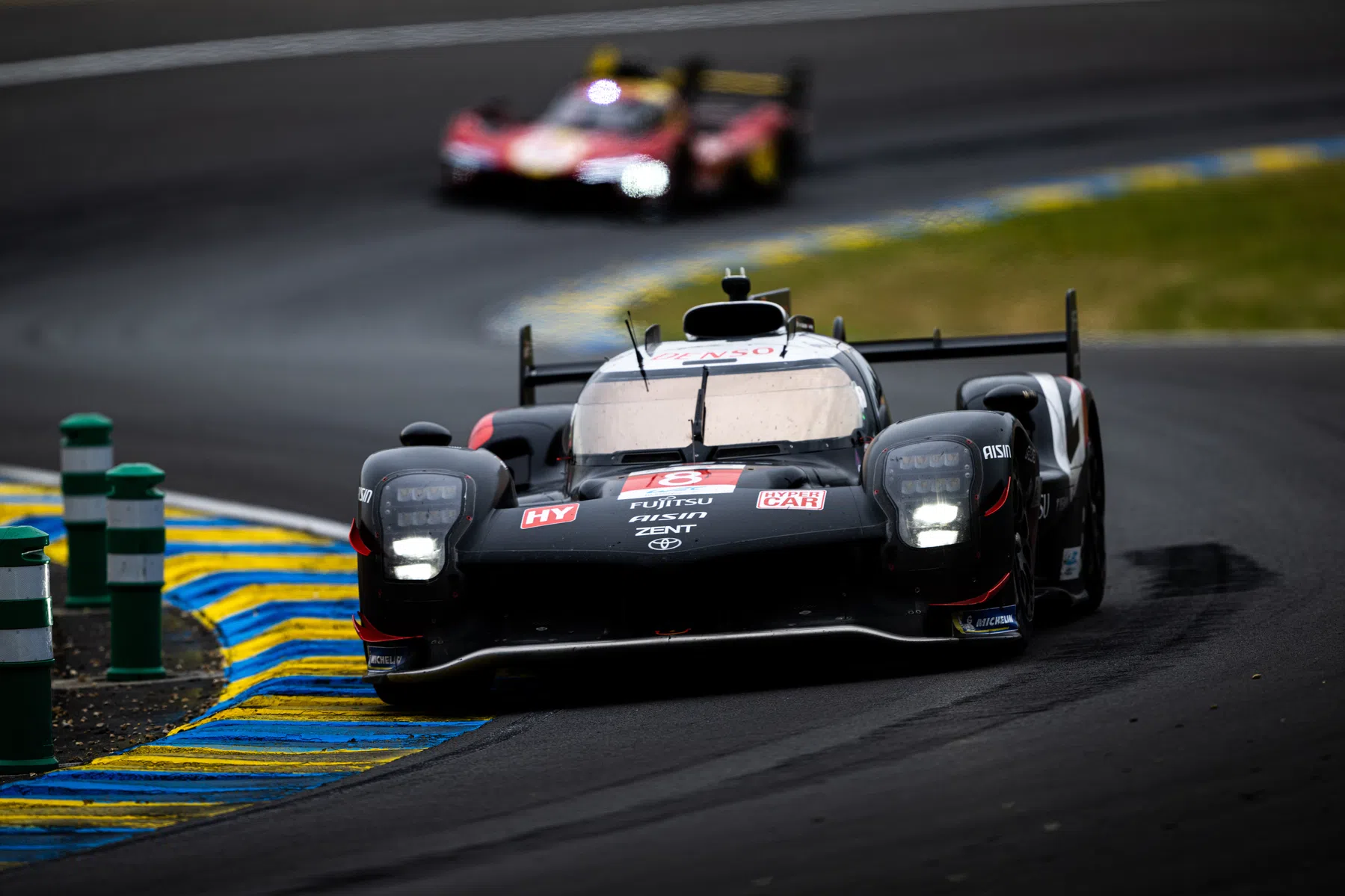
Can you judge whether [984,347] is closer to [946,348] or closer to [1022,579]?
[946,348]

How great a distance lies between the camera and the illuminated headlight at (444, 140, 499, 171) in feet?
84.7

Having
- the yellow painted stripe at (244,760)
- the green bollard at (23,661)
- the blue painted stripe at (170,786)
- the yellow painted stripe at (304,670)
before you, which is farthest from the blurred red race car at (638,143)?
the blue painted stripe at (170,786)

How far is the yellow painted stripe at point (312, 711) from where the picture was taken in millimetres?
8141

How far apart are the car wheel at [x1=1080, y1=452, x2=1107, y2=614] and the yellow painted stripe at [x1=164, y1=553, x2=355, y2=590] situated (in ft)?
12.6

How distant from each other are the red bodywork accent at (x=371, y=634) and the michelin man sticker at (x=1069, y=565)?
278 centimetres

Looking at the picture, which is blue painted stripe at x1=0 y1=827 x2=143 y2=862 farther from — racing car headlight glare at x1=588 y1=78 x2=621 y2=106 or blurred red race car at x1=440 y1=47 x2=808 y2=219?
racing car headlight glare at x1=588 y1=78 x2=621 y2=106

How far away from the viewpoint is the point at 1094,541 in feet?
31.3

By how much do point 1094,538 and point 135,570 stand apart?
4.12m

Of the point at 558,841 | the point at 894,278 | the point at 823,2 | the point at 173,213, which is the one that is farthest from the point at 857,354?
the point at 823,2

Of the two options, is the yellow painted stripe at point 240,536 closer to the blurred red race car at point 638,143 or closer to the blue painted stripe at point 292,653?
the blue painted stripe at point 292,653

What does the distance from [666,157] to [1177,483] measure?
13.6 meters

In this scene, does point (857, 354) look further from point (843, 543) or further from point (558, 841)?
point (558, 841)

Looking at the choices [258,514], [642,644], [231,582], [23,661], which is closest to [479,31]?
[258,514]

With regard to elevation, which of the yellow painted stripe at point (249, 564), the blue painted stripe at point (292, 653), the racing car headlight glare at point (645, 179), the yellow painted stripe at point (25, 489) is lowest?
the blue painted stripe at point (292, 653)
